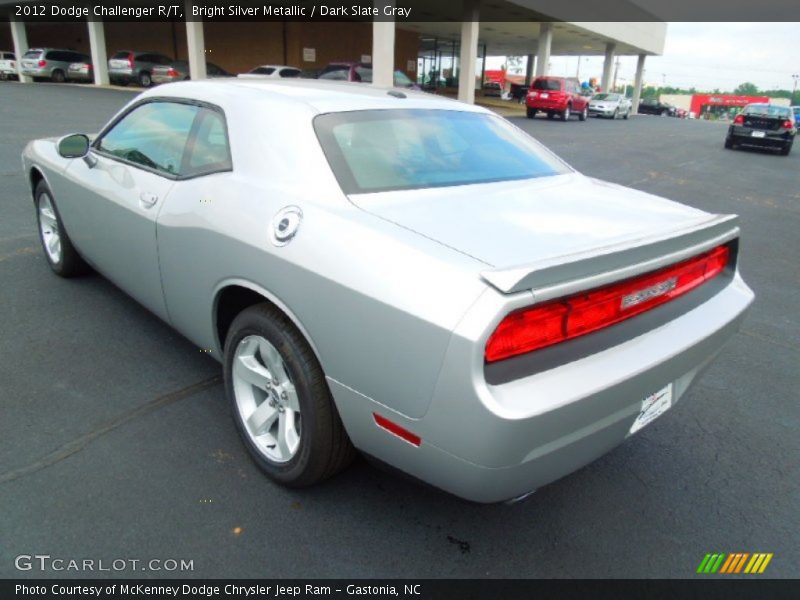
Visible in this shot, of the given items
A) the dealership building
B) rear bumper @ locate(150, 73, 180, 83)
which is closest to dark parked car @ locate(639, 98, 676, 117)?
the dealership building

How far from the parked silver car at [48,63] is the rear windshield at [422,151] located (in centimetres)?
3380

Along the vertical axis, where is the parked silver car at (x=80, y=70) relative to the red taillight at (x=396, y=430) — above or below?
above

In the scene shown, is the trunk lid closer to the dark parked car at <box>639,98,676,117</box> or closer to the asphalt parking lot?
the asphalt parking lot

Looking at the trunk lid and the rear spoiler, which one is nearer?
the rear spoiler

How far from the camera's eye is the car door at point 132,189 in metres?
3.03

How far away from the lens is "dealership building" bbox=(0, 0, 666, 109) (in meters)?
25.0

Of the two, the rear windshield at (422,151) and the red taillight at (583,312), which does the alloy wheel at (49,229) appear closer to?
the rear windshield at (422,151)

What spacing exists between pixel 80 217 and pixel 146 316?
75cm

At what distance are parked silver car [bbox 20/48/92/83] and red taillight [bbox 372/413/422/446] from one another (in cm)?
3501

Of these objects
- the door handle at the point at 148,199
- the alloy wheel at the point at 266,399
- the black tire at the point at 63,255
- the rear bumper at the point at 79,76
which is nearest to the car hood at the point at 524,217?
the alloy wheel at the point at 266,399

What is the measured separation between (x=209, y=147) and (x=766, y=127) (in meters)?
20.8

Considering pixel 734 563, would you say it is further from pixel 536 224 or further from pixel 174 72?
pixel 174 72

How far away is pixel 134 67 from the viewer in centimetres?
2784

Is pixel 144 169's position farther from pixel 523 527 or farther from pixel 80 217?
pixel 523 527
